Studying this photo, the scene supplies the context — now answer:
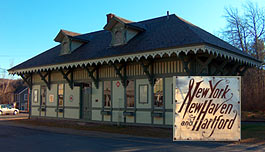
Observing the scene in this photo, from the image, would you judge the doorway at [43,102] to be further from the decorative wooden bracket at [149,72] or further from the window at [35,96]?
the decorative wooden bracket at [149,72]

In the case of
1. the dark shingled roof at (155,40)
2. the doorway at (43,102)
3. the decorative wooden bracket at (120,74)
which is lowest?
the doorway at (43,102)

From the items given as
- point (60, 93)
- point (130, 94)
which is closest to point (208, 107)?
point (130, 94)

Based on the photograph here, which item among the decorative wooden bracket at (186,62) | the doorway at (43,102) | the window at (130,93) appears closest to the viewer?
the decorative wooden bracket at (186,62)

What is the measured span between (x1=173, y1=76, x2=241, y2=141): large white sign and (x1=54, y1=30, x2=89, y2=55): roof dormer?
18266 millimetres

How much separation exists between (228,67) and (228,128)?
14.5 metres

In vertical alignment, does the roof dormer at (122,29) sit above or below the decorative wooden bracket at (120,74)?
above

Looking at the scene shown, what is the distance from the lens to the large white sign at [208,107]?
3537 millimetres

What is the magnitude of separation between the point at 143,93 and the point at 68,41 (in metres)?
8.87

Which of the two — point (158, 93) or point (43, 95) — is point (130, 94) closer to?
point (158, 93)

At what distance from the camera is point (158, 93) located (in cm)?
1503

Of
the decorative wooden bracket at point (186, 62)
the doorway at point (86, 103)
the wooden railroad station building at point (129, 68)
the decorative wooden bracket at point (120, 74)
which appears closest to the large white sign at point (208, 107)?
the wooden railroad station building at point (129, 68)

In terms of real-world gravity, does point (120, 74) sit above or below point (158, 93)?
above

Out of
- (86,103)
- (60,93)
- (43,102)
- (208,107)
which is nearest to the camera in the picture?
(208,107)

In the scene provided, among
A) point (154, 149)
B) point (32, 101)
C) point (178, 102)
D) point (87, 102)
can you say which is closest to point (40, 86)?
point (32, 101)
